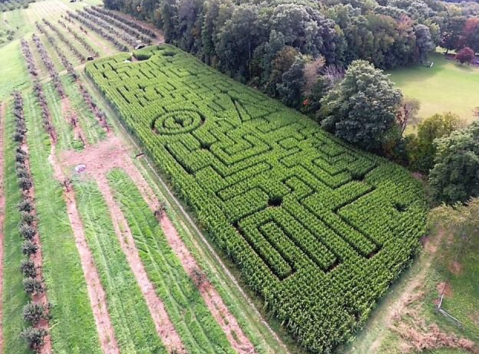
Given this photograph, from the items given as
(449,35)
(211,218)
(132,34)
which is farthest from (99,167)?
(449,35)

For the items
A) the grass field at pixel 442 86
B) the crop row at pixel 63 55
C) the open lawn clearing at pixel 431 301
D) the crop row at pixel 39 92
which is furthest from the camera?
the crop row at pixel 63 55

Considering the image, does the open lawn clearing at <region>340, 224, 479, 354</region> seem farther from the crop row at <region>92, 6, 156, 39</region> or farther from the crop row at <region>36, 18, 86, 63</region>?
the crop row at <region>92, 6, 156, 39</region>

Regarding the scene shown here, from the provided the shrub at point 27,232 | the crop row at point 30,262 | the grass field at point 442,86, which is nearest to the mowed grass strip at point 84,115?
the crop row at point 30,262

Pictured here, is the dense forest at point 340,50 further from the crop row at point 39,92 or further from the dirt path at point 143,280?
the crop row at point 39,92

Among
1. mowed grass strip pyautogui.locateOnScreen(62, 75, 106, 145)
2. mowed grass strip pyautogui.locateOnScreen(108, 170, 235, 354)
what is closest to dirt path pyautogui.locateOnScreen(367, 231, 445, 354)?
mowed grass strip pyautogui.locateOnScreen(108, 170, 235, 354)

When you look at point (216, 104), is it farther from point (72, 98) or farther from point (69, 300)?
point (69, 300)

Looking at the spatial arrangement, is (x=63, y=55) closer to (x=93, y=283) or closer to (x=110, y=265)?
(x=110, y=265)
